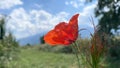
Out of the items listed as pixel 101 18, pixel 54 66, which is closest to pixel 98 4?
pixel 101 18

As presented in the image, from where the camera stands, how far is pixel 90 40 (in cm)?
121

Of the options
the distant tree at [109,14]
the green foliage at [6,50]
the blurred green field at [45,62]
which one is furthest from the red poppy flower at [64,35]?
the distant tree at [109,14]

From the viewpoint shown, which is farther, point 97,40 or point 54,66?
point 54,66

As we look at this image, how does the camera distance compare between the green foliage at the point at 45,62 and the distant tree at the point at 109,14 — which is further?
the distant tree at the point at 109,14

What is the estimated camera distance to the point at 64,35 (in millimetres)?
1230

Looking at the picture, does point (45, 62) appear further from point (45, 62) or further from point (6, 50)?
point (6, 50)

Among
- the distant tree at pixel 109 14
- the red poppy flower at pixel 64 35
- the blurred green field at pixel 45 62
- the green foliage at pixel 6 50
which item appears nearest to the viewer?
the red poppy flower at pixel 64 35

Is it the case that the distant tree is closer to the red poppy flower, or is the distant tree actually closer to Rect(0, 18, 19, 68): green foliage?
Rect(0, 18, 19, 68): green foliage

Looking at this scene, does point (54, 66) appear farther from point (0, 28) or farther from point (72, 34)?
point (72, 34)

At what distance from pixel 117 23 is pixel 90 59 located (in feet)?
62.8

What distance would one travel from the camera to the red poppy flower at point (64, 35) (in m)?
1.22

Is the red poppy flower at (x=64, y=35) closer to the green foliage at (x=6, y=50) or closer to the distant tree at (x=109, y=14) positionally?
the green foliage at (x=6, y=50)

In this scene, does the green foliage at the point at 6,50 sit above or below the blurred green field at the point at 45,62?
above

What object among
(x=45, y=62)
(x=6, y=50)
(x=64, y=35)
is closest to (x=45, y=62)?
(x=45, y=62)
